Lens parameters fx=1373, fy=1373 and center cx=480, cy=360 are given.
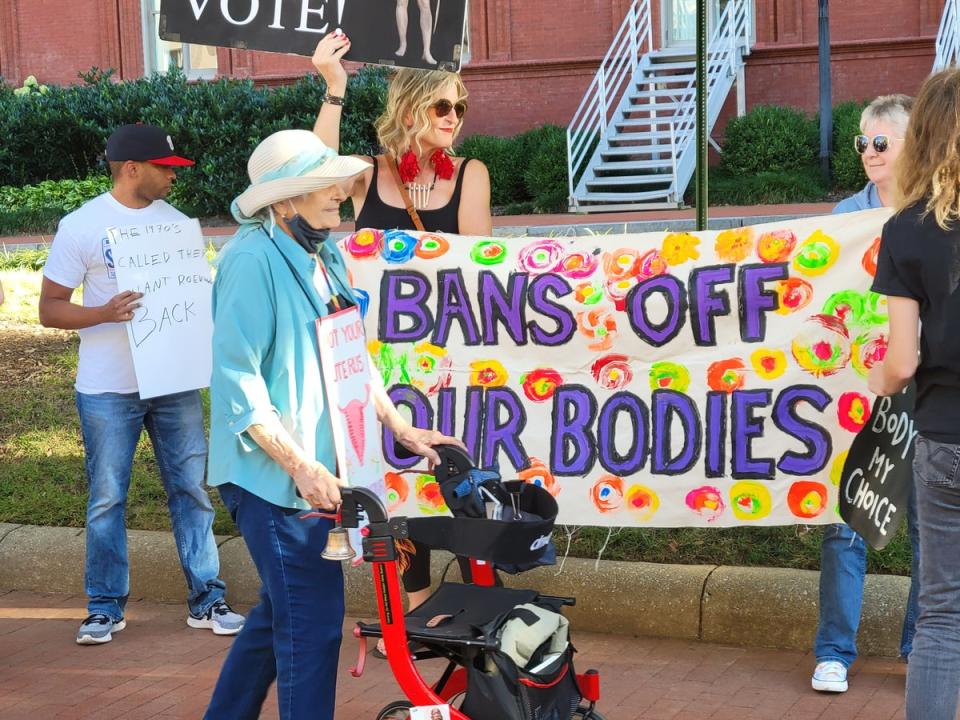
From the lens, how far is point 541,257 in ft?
18.2

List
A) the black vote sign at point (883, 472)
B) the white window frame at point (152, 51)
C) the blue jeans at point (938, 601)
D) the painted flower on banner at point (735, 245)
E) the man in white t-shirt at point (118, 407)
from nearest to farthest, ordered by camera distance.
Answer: the blue jeans at point (938, 601) < the black vote sign at point (883, 472) < the painted flower on banner at point (735, 245) < the man in white t-shirt at point (118, 407) < the white window frame at point (152, 51)

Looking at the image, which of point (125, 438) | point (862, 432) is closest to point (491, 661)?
point (862, 432)

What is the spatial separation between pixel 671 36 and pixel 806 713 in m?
19.5

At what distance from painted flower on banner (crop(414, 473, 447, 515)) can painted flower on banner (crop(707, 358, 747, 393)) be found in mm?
1217

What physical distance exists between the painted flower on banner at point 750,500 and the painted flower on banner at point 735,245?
86cm

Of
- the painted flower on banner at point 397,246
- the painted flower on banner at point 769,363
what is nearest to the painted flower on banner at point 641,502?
the painted flower on banner at point 769,363

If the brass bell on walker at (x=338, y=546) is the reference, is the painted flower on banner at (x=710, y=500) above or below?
below

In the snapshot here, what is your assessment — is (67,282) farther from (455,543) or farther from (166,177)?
(455,543)

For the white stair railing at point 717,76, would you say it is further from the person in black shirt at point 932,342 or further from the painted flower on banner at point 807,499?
the person in black shirt at point 932,342

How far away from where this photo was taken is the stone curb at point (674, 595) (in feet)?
17.2

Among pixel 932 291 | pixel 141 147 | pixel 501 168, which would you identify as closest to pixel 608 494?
pixel 932 291

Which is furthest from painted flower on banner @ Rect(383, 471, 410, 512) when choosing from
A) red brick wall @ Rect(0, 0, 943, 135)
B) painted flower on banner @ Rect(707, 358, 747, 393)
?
red brick wall @ Rect(0, 0, 943, 135)

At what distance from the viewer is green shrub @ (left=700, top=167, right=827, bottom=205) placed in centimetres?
1833

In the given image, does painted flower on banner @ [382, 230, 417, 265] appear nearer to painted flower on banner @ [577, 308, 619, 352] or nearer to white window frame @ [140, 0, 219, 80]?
painted flower on banner @ [577, 308, 619, 352]
